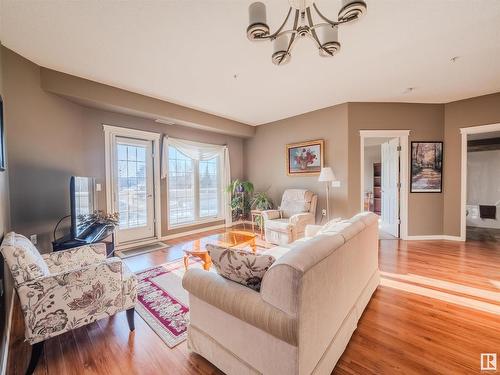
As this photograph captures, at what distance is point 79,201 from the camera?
9.05 ft

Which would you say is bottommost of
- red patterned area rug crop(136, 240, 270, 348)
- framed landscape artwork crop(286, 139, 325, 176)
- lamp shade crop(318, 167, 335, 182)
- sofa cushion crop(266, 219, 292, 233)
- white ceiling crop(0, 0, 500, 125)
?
red patterned area rug crop(136, 240, 270, 348)

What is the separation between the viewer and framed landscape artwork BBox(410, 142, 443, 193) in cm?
423

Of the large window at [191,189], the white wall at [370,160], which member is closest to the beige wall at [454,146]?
the white wall at [370,160]

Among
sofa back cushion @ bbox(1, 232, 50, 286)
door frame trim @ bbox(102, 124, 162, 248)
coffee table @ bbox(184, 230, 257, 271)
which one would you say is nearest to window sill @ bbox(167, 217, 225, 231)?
door frame trim @ bbox(102, 124, 162, 248)

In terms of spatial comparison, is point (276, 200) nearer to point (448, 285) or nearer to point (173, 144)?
point (173, 144)

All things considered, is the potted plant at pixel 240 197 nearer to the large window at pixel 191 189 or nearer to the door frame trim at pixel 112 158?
the large window at pixel 191 189

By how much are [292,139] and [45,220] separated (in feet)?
14.9

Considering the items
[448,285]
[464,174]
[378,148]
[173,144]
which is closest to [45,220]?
[173,144]

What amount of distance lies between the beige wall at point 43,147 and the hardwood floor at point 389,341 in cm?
118

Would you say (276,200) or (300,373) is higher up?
(276,200)

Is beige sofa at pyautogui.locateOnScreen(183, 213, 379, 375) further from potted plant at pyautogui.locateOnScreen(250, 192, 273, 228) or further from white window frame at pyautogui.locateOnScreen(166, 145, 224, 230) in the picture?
potted plant at pyautogui.locateOnScreen(250, 192, 273, 228)

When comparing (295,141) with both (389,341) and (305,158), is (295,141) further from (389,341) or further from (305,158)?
(389,341)

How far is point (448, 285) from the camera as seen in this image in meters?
2.46

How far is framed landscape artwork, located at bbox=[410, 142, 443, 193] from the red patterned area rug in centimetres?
459
